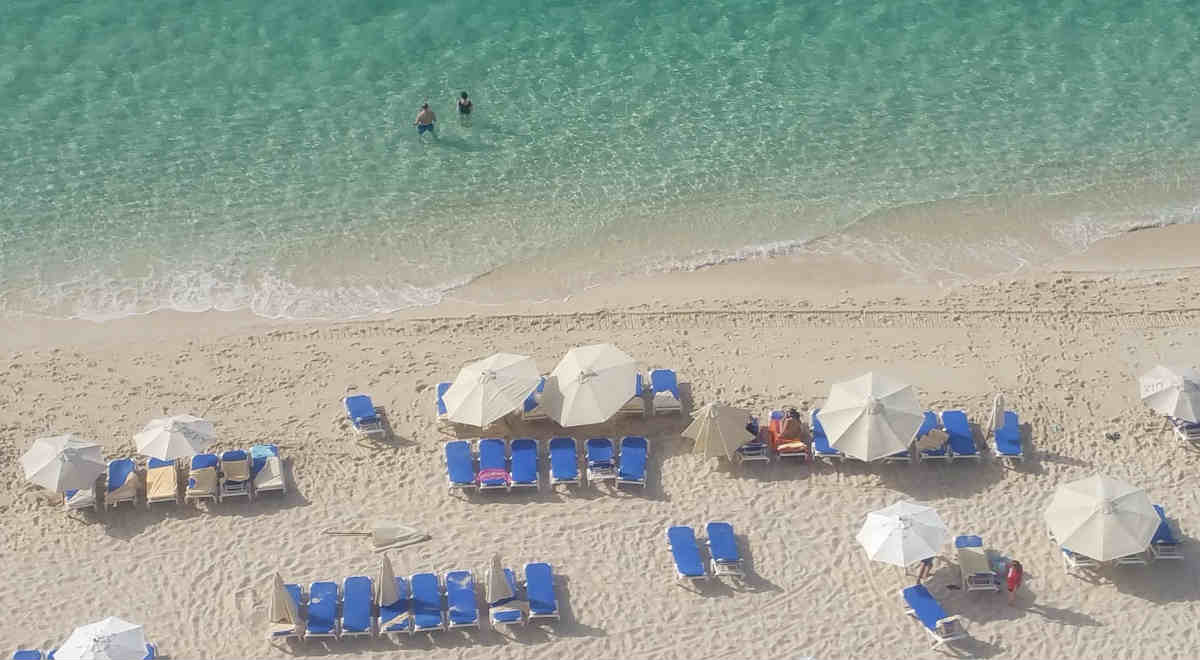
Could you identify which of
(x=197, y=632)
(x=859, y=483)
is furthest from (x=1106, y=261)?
(x=197, y=632)

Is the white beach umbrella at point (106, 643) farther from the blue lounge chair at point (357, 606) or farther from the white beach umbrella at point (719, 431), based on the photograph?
the white beach umbrella at point (719, 431)

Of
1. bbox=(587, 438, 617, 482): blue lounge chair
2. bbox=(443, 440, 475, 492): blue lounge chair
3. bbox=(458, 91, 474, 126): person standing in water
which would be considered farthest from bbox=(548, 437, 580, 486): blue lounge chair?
bbox=(458, 91, 474, 126): person standing in water

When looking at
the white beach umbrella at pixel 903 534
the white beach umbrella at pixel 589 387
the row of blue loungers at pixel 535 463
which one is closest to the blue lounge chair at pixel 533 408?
the white beach umbrella at pixel 589 387

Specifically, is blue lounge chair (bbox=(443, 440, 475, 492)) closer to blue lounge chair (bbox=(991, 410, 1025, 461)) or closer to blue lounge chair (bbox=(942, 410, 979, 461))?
blue lounge chair (bbox=(942, 410, 979, 461))

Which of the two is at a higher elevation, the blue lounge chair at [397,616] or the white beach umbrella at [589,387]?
the white beach umbrella at [589,387]

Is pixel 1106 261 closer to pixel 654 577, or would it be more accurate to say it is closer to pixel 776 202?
pixel 776 202

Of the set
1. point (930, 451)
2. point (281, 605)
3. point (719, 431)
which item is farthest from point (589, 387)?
point (281, 605)
